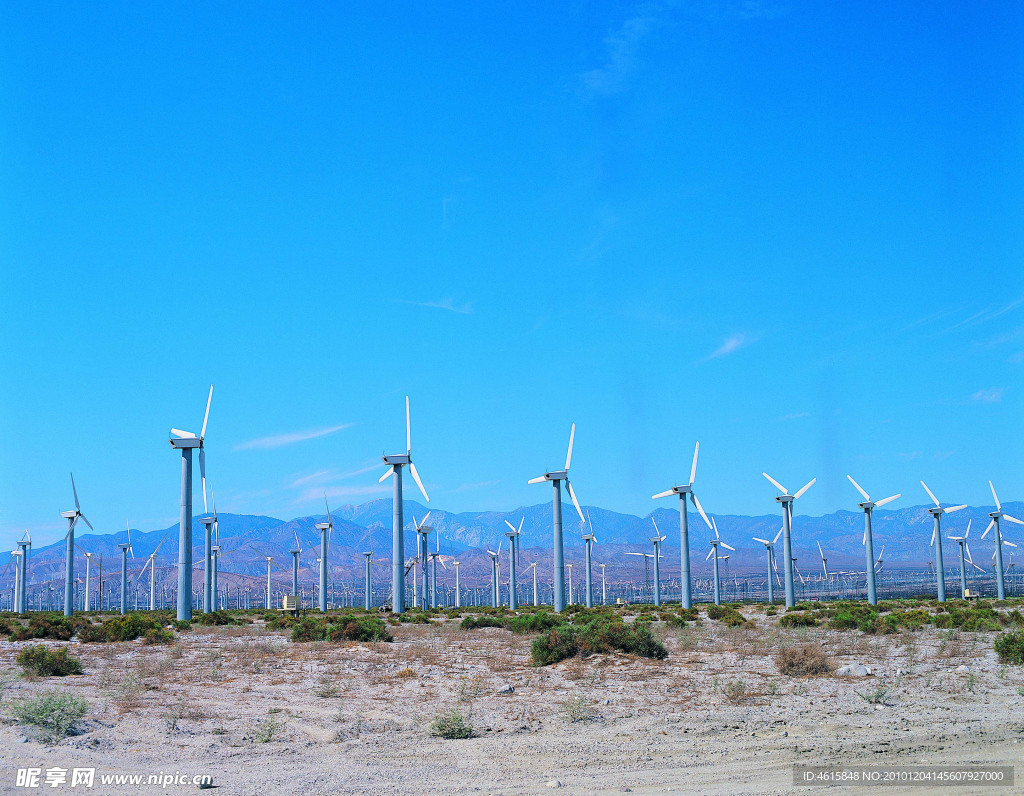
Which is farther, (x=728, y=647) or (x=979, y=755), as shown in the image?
(x=728, y=647)

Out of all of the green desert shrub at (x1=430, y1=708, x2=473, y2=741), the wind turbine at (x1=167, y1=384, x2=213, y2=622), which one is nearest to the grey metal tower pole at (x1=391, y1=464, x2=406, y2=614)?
the wind turbine at (x1=167, y1=384, x2=213, y2=622)

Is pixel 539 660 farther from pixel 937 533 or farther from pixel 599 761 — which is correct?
pixel 937 533

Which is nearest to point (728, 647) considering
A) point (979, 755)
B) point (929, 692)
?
point (929, 692)

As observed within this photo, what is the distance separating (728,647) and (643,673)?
9.53 metres

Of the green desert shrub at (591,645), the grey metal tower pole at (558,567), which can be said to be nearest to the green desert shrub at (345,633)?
the green desert shrub at (591,645)

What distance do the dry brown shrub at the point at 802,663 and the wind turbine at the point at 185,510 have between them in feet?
117

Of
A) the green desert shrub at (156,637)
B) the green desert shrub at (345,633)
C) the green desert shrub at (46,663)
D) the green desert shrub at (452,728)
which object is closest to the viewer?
the green desert shrub at (452,728)

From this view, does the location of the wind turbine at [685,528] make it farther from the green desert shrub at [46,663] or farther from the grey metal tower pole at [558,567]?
the green desert shrub at [46,663]

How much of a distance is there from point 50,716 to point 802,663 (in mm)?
19546

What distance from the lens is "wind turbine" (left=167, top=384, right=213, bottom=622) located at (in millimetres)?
52562

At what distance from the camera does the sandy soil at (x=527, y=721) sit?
14.2 metres

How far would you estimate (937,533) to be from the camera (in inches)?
3671

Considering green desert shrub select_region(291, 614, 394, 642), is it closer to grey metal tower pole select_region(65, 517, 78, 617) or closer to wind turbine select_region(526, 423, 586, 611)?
wind turbine select_region(526, 423, 586, 611)

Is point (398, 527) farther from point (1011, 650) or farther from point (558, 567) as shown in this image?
point (1011, 650)
